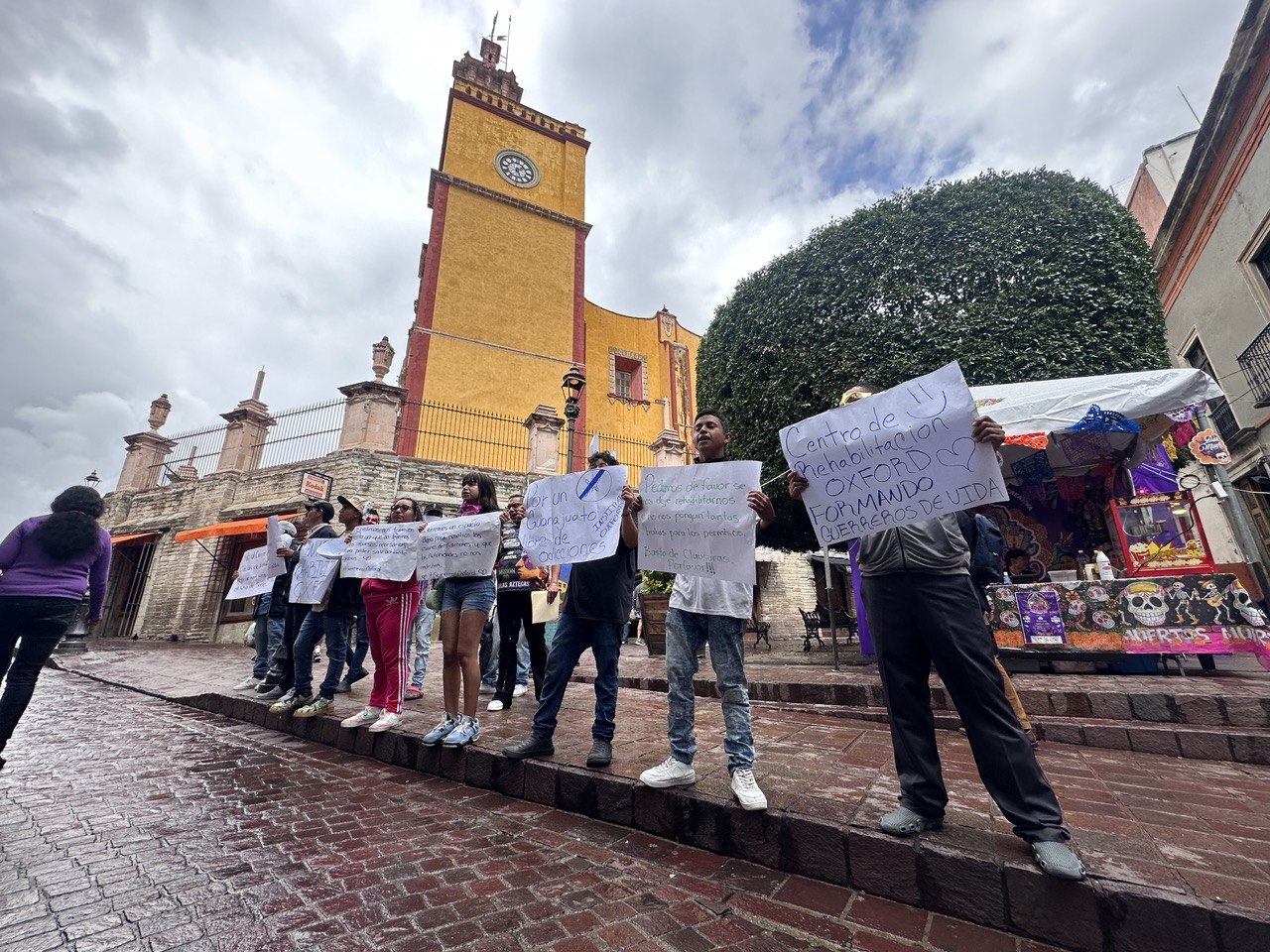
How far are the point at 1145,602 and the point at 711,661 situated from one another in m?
5.43

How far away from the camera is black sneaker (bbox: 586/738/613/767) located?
297 cm

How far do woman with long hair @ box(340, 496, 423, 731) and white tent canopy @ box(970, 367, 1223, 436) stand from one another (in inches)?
229

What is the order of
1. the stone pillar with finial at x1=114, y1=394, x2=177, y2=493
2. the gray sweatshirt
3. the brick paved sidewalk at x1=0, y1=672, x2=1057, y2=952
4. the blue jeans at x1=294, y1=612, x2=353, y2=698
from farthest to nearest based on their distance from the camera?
the stone pillar with finial at x1=114, y1=394, x2=177, y2=493 < the blue jeans at x1=294, y1=612, x2=353, y2=698 < the gray sweatshirt < the brick paved sidewalk at x1=0, y1=672, x2=1057, y2=952

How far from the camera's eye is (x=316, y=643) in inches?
189

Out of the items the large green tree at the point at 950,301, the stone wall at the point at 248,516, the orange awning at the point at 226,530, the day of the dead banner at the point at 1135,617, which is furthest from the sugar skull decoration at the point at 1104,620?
the orange awning at the point at 226,530

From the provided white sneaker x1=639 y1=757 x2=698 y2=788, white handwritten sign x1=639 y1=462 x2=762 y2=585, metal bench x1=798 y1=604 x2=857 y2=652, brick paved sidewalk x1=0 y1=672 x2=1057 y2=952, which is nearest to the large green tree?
metal bench x1=798 y1=604 x2=857 y2=652

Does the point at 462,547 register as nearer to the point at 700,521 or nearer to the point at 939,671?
the point at 700,521

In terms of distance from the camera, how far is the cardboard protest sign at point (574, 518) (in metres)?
3.31

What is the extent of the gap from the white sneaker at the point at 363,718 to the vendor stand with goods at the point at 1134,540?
6.33 meters

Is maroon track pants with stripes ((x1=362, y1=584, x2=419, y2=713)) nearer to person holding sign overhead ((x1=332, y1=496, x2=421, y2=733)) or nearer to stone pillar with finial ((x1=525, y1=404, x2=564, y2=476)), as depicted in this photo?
person holding sign overhead ((x1=332, y1=496, x2=421, y2=733))

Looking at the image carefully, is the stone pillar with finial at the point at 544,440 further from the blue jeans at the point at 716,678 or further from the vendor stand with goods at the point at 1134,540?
the blue jeans at the point at 716,678

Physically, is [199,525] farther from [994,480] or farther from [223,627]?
[994,480]

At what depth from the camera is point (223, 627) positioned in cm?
1430

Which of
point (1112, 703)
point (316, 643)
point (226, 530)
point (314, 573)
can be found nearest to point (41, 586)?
point (314, 573)
